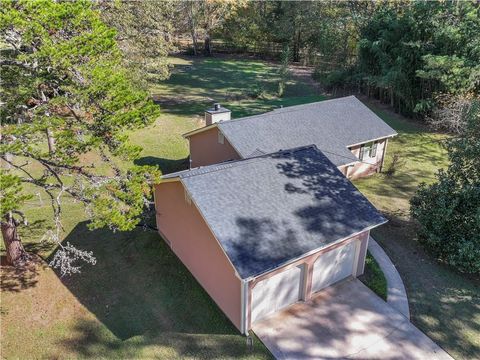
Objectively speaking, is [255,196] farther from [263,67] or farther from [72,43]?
[263,67]

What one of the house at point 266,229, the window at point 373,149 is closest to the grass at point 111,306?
the house at point 266,229

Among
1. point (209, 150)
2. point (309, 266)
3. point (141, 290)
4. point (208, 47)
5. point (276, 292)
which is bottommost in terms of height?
point (141, 290)

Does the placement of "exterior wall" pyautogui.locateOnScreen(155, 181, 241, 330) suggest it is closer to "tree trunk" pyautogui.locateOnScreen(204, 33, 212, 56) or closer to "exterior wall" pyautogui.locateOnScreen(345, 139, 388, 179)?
"exterior wall" pyautogui.locateOnScreen(345, 139, 388, 179)

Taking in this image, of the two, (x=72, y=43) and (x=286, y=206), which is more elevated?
(x=72, y=43)

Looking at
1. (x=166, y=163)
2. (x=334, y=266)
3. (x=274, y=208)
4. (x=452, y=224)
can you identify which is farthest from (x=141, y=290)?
(x=452, y=224)

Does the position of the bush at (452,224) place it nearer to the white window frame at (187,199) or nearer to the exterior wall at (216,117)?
the white window frame at (187,199)

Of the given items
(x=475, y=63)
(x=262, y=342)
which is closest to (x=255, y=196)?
(x=262, y=342)

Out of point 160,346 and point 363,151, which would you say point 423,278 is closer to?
point 363,151
